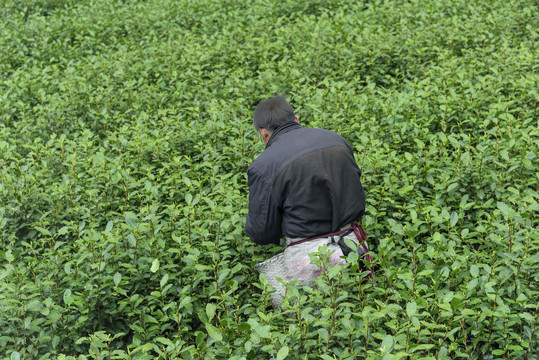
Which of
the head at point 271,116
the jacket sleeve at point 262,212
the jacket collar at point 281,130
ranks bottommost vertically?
the jacket sleeve at point 262,212

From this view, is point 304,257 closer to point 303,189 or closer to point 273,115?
point 303,189

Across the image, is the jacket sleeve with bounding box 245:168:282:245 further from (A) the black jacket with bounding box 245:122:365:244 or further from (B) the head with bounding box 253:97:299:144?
(B) the head with bounding box 253:97:299:144

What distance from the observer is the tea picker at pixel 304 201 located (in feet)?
10.5

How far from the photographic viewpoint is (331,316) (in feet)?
8.92

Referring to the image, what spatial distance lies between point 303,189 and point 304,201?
72 mm

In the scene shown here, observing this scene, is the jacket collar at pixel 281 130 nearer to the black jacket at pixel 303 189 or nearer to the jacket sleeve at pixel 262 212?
the black jacket at pixel 303 189

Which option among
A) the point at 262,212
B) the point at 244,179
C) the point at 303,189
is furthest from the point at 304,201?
the point at 244,179

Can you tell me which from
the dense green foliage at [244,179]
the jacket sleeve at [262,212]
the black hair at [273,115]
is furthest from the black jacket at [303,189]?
the dense green foliage at [244,179]

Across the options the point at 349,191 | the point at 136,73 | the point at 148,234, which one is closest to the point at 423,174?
the point at 349,191

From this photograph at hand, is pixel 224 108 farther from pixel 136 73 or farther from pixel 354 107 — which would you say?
pixel 136 73

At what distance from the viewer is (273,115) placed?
3.42 m

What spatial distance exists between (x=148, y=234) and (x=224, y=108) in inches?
83.0

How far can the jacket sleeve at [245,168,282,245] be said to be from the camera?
10.7 feet

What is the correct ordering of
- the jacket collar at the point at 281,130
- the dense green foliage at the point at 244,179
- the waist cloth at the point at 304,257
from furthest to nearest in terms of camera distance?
1. the jacket collar at the point at 281,130
2. the waist cloth at the point at 304,257
3. the dense green foliage at the point at 244,179
